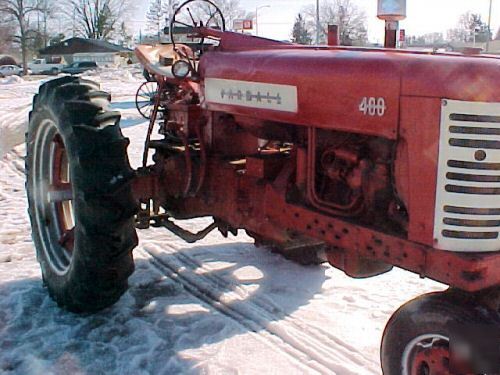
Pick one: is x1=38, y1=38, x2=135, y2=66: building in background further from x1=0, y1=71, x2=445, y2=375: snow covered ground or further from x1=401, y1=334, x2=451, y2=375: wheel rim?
x1=401, y1=334, x2=451, y2=375: wheel rim

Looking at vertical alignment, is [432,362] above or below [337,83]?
below

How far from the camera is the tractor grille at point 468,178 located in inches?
92.2

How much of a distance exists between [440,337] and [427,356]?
0.10 metres

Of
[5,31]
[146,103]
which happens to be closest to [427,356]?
[146,103]

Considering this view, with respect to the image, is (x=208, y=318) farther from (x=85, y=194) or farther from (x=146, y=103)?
(x=146, y=103)

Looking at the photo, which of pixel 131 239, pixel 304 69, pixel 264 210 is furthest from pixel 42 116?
pixel 304 69

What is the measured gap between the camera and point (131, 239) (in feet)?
12.5

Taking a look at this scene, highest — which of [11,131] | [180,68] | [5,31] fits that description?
[5,31]

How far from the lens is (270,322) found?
12.7 ft

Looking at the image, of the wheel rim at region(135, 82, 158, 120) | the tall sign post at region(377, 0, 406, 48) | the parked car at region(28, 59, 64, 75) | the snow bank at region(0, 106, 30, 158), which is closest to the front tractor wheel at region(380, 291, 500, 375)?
the tall sign post at region(377, 0, 406, 48)

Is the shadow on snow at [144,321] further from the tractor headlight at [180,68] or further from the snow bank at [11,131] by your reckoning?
the snow bank at [11,131]

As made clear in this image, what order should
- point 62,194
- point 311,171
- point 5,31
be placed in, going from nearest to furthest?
point 311,171 → point 62,194 → point 5,31

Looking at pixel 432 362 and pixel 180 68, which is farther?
pixel 180 68

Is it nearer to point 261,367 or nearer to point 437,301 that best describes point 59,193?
point 261,367
